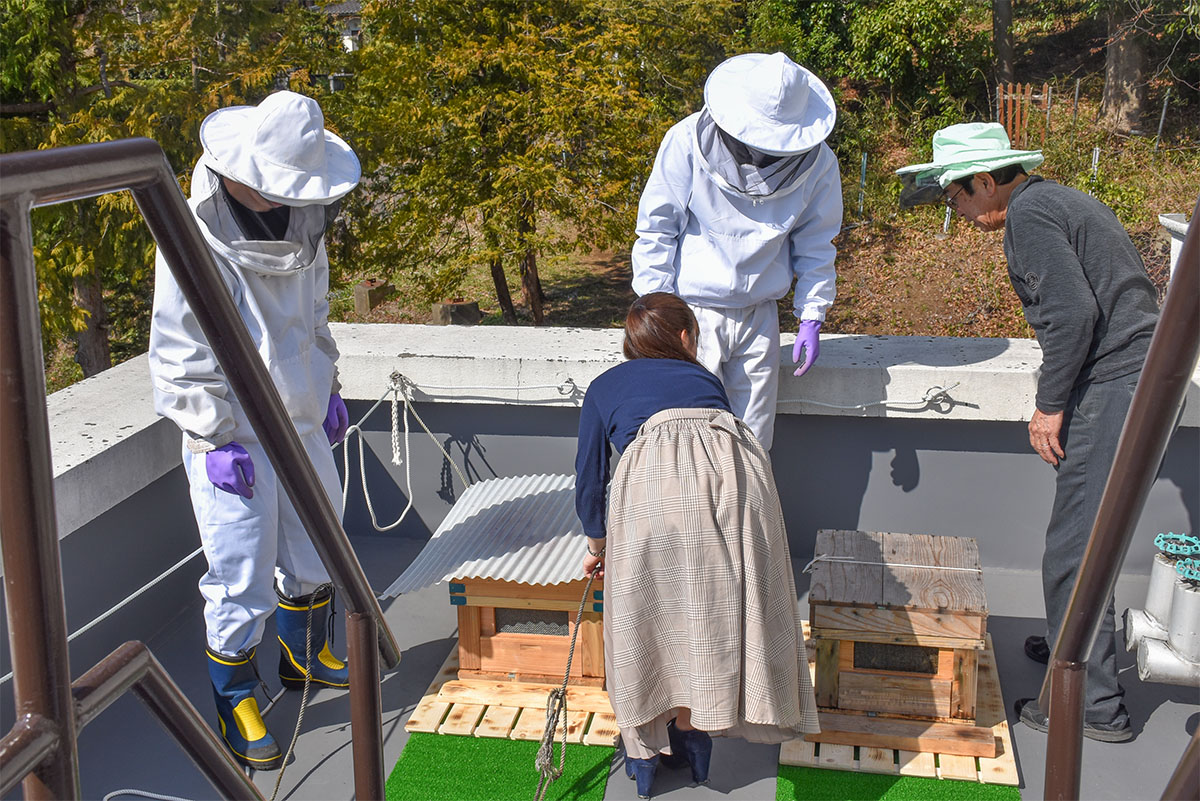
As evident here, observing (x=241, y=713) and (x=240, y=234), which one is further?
(x=241, y=713)

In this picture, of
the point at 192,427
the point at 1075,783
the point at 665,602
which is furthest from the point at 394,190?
the point at 1075,783

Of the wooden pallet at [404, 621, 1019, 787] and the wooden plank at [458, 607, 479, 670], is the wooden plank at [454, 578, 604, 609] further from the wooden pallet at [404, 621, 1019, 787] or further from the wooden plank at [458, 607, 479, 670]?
the wooden pallet at [404, 621, 1019, 787]

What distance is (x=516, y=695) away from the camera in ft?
10.5

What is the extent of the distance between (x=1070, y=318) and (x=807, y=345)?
0.91m

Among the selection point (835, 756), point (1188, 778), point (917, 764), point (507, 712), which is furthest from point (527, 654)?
point (1188, 778)

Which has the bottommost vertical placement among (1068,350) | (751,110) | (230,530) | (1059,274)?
(230,530)

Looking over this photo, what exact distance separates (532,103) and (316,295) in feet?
19.7

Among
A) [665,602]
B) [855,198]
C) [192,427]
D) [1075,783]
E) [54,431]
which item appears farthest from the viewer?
[855,198]

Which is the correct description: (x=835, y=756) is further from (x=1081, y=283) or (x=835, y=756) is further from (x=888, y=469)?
(x=1081, y=283)

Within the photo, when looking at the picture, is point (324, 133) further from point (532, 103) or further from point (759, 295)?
point (532, 103)

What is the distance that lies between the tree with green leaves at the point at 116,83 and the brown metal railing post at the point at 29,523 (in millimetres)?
7952

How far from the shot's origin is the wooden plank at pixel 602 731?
9.89 feet

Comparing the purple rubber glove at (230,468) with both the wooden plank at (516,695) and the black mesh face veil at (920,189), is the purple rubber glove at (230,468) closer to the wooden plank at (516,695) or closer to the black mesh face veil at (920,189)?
the wooden plank at (516,695)

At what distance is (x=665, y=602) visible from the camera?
98.3 inches
